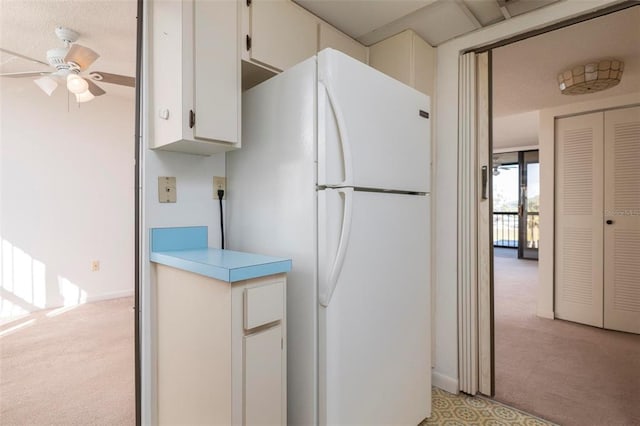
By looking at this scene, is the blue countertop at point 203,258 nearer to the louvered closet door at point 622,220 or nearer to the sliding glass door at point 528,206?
the louvered closet door at point 622,220

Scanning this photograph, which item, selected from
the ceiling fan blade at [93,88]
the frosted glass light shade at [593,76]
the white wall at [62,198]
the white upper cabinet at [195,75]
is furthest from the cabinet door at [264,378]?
the white wall at [62,198]

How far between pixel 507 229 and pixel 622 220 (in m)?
5.61

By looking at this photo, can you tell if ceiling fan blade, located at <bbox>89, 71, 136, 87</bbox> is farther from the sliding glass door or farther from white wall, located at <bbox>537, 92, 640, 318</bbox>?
the sliding glass door

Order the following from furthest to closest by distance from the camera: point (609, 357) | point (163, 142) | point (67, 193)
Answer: point (67, 193), point (609, 357), point (163, 142)

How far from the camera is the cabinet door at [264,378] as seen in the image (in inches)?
47.3

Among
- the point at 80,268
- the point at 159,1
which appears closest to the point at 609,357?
the point at 159,1

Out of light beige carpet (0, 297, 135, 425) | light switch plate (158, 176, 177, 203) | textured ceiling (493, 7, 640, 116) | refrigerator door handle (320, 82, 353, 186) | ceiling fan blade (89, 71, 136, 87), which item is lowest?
light beige carpet (0, 297, 135, 425)

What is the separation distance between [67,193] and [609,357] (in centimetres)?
559

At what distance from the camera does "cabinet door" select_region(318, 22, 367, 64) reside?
6.84ft

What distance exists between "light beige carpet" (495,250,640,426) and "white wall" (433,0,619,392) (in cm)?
37

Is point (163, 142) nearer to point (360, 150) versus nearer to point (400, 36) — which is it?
point (360, 150)

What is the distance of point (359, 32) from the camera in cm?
221

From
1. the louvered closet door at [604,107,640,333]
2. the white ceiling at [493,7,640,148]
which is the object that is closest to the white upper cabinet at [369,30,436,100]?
the white ceiling at [493,7,640,148]

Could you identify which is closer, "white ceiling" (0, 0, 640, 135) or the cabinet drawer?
the cabinet drawer
